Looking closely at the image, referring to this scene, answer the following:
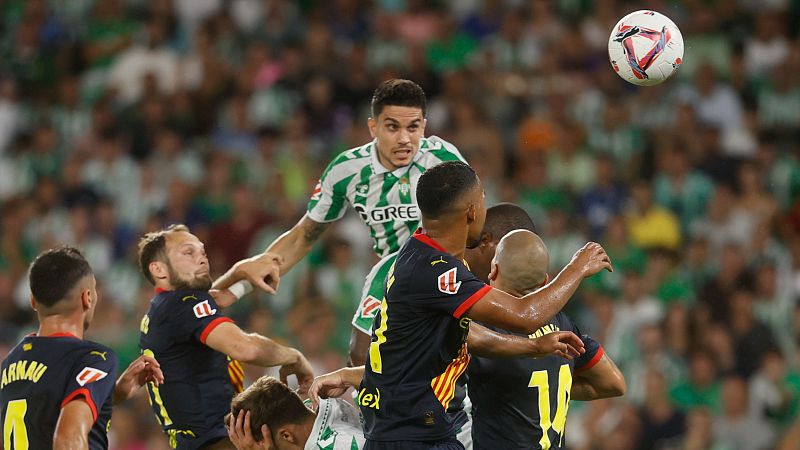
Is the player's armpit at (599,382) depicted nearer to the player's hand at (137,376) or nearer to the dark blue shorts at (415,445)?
the dark blue shorts at (415,445)

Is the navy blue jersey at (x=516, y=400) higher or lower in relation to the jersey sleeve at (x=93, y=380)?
lower

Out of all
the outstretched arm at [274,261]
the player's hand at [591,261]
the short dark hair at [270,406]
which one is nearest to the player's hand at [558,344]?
the player's hand at [591,261]

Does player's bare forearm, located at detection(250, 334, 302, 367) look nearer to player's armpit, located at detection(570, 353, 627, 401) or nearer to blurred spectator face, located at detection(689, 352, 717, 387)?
player's armpit, located at detection(570, 353, 627, 401)

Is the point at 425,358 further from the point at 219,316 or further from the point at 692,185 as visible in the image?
the point at 692,185

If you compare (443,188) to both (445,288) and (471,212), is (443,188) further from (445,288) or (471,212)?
(445,288)

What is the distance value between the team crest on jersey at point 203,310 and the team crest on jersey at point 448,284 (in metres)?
1.76

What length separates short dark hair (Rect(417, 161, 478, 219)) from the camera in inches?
221

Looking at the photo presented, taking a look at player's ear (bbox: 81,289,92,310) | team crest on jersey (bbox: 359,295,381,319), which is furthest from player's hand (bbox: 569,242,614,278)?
player's ear (bbox: 81,289,92,310)

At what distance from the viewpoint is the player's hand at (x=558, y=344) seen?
18.0 ft

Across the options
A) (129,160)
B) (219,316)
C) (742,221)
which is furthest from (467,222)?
(129,160)

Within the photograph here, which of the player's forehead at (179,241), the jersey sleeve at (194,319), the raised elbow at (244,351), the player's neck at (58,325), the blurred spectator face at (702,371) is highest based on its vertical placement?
the player's forehead at (179,241)

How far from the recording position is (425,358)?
5.64 metres

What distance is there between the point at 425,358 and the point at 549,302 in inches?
24.9

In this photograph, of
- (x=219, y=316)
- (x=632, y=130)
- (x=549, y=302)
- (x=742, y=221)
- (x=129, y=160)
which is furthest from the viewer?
(x=129, y=160)
